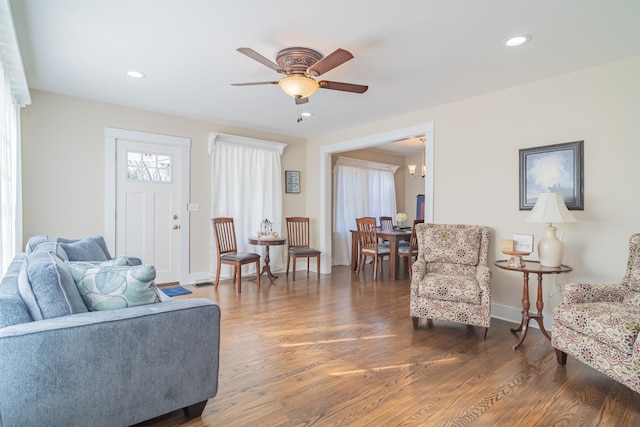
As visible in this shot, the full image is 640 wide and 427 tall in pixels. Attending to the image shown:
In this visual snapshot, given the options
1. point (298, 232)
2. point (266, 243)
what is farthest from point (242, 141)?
point (298, 232)

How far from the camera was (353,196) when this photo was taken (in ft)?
22.9

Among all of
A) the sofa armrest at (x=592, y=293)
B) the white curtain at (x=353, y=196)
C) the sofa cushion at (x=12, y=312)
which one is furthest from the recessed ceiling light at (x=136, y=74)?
the sofa armrest at (x=592, y=293)

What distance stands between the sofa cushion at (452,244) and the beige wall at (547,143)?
378 mm

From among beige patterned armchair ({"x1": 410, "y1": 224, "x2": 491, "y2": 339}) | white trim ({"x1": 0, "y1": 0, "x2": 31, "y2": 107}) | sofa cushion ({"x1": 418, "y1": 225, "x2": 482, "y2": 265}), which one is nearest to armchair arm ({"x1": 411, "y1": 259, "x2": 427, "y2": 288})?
beige patterned armchair ({"x1": 410, "y1": 224, "x2": 491, "y2": 339})

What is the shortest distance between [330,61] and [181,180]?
Answer: 326cm

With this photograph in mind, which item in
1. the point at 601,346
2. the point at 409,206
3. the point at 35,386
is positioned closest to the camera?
the point at 35,386

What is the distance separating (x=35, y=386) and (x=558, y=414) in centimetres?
254

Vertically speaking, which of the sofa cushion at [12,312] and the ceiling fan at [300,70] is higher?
the ceiling fan at [300,70]

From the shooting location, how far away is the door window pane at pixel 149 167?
448 cm

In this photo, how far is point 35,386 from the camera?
1328 millimetres

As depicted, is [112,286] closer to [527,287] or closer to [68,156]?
[527,287]

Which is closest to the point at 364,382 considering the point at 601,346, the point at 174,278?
the point at 601,346

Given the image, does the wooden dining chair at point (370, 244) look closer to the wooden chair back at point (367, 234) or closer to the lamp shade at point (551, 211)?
the wooden chair back at point (367, 234)

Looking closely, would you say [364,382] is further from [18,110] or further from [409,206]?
[409,206]
